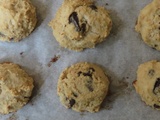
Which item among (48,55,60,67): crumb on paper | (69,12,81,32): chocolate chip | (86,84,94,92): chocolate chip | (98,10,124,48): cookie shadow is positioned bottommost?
(86,84,94,92): chocolate chip

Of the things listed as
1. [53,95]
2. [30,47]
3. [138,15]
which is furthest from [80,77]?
[138,15]

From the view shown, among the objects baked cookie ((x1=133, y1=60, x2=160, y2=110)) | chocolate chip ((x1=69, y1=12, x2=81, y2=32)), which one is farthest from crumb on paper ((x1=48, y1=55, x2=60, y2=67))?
baked cookie ((x1=133, y1=60, x2=160, y2=110))

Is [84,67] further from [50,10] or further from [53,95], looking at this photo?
[50,10]

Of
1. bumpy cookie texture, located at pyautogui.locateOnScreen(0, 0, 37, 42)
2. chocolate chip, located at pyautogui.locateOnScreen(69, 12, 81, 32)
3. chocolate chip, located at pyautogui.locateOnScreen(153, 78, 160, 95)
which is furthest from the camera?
bumpy cookie texture, located at pyautogui.locateOnScreen(0, 0, 37, 42)

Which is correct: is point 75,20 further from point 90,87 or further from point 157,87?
point 157,87

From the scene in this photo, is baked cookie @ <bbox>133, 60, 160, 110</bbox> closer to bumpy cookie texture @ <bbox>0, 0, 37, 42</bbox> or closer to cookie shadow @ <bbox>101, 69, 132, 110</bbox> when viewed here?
cookie shadow @ <bbox>101, 69, 132, 110</bbox>

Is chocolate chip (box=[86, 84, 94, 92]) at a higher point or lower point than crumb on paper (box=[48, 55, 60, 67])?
lower

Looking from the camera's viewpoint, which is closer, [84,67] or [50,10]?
[84,67]
